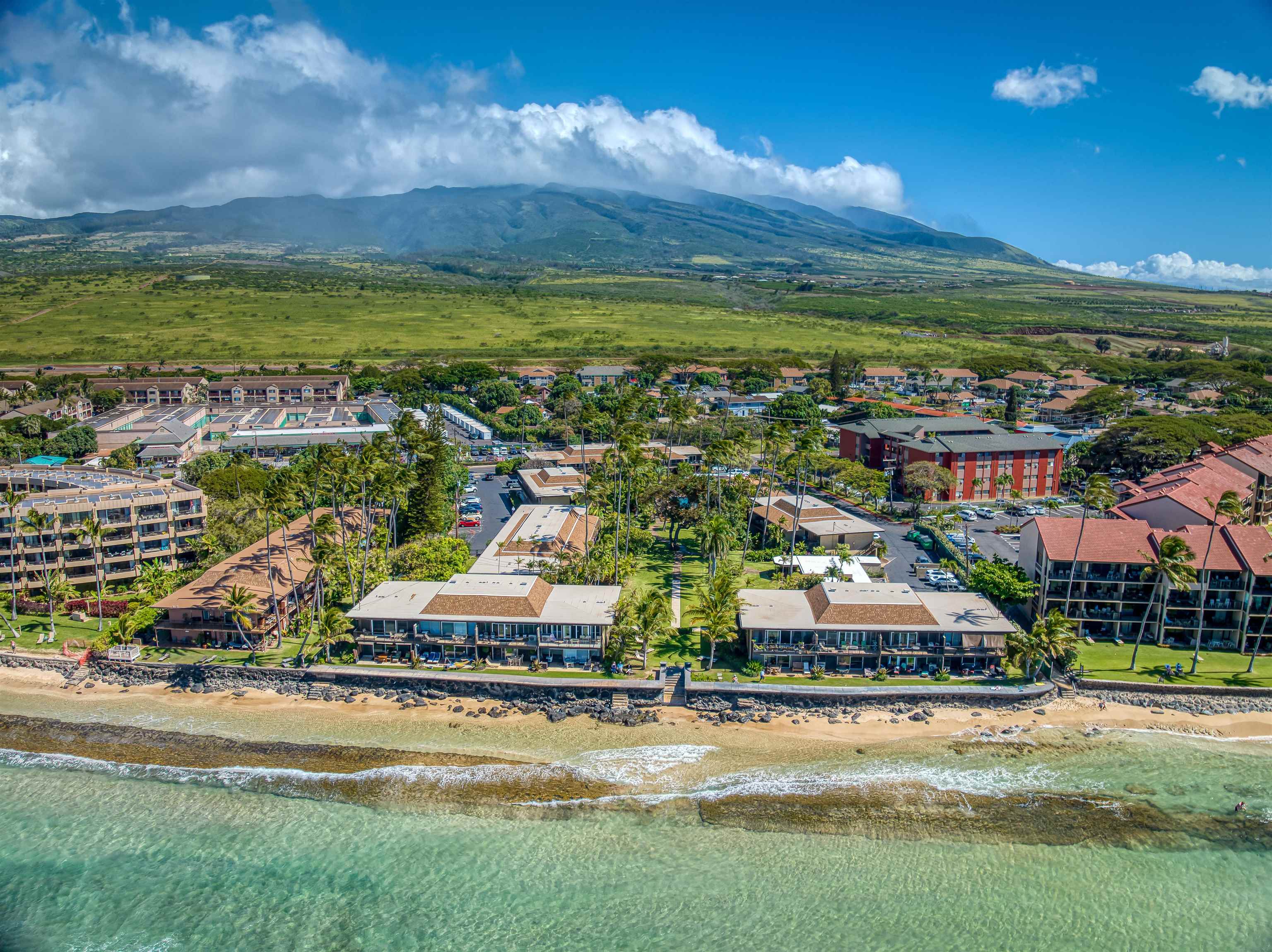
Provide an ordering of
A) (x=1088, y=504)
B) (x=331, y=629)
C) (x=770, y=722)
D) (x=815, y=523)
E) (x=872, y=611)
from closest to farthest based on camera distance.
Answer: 1. (x=770, y=722)
2. (x=331, y=629)
3. (x=872, y=611)
4. (x=1088, y=504)
5. (x=815, y=523)

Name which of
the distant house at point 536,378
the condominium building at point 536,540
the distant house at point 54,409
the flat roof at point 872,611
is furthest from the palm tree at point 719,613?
the distant house at point 54,409

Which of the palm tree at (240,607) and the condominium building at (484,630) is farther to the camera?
the palm tree at (240,607)

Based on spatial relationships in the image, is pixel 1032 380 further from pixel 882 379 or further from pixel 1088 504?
pixel 1088 504

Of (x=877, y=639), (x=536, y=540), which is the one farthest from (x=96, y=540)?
(x=877, y=639)

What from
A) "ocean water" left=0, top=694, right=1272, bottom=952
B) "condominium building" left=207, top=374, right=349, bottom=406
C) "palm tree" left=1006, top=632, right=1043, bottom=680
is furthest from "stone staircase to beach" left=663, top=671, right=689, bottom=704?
"condominium building" left=207, top=374, right=349, bottom=406

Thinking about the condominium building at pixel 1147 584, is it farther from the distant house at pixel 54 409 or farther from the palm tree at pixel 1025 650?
the distant house at pixel 54 409

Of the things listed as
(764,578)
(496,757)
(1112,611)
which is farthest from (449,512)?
(1112,611)

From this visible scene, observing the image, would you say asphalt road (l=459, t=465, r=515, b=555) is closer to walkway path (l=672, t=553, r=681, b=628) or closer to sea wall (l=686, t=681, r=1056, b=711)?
walkway path (l=672, t=553, r=681, b=628)
